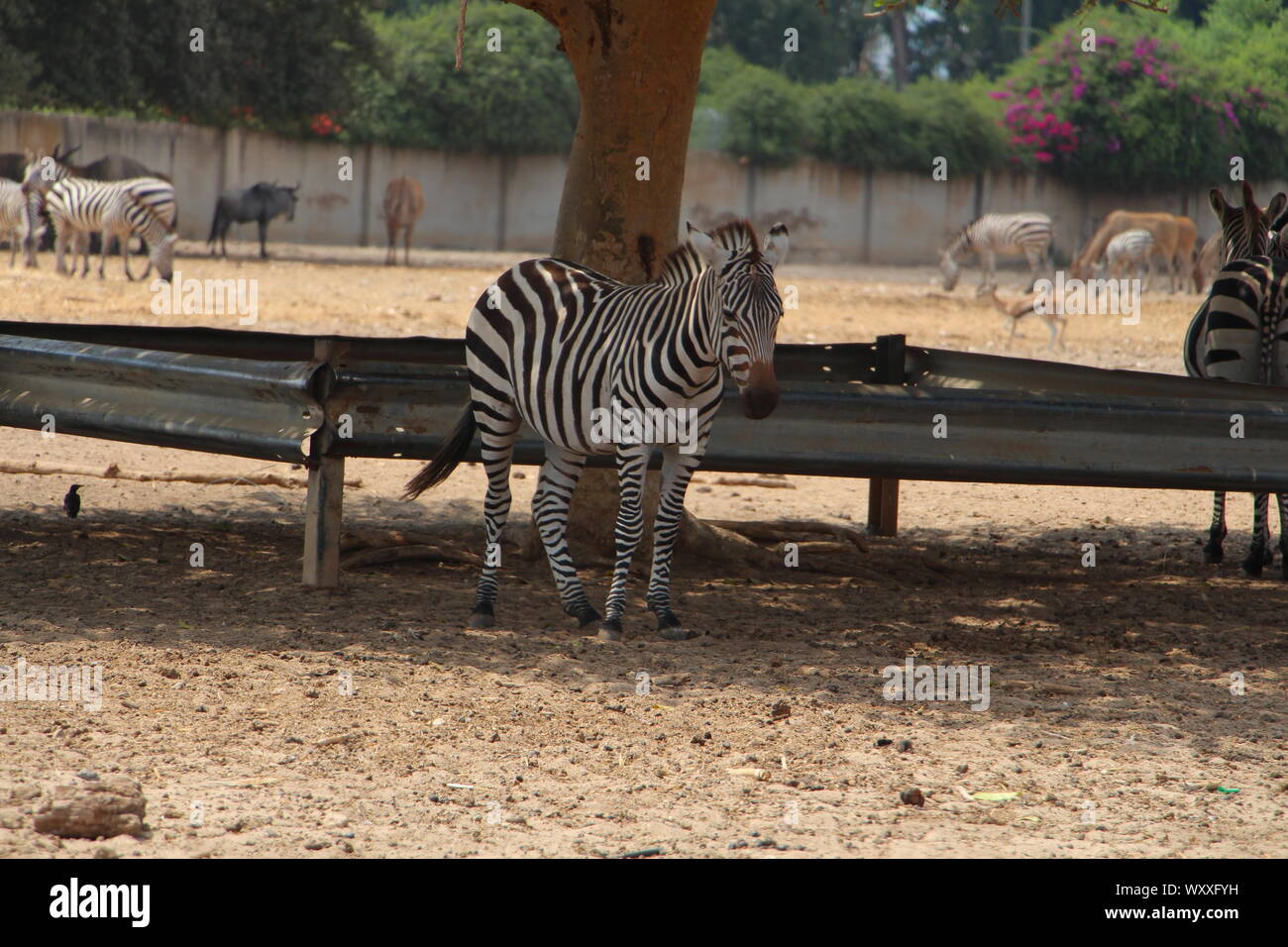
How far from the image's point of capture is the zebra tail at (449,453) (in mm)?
6473

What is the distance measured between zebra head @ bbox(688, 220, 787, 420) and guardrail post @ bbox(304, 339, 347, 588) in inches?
73.6

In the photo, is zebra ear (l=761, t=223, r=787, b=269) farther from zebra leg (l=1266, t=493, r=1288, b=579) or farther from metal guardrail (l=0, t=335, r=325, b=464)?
zebra leg (l=1266, t=493, r=1288, b=579)

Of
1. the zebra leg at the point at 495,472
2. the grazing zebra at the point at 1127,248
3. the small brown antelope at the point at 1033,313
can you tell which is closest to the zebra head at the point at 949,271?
the grazing zebra at the point at 1127,248

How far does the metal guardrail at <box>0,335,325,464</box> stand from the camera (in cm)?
632

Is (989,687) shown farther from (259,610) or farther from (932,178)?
(932,178)

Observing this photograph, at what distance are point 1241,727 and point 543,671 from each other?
2.50m

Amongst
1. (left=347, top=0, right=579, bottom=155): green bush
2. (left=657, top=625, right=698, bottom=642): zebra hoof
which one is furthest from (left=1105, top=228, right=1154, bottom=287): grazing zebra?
(left=657, top=625, right=698, bottom=642): zebra hoof

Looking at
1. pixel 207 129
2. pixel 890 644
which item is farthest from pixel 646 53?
pixel 207 129

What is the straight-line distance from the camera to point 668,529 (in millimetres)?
6059

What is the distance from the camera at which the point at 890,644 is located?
19.6ft

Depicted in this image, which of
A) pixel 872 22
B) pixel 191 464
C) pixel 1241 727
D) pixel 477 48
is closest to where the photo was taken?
pixel 1241 727

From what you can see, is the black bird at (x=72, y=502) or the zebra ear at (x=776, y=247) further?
the black bird at (x=72, y=502)

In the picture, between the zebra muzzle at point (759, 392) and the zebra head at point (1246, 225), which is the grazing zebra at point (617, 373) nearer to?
the zebra muzzle at point (759, 392)

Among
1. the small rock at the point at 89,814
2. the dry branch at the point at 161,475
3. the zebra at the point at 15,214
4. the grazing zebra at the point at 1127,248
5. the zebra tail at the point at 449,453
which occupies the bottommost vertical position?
the small rock at the point at 89,814
